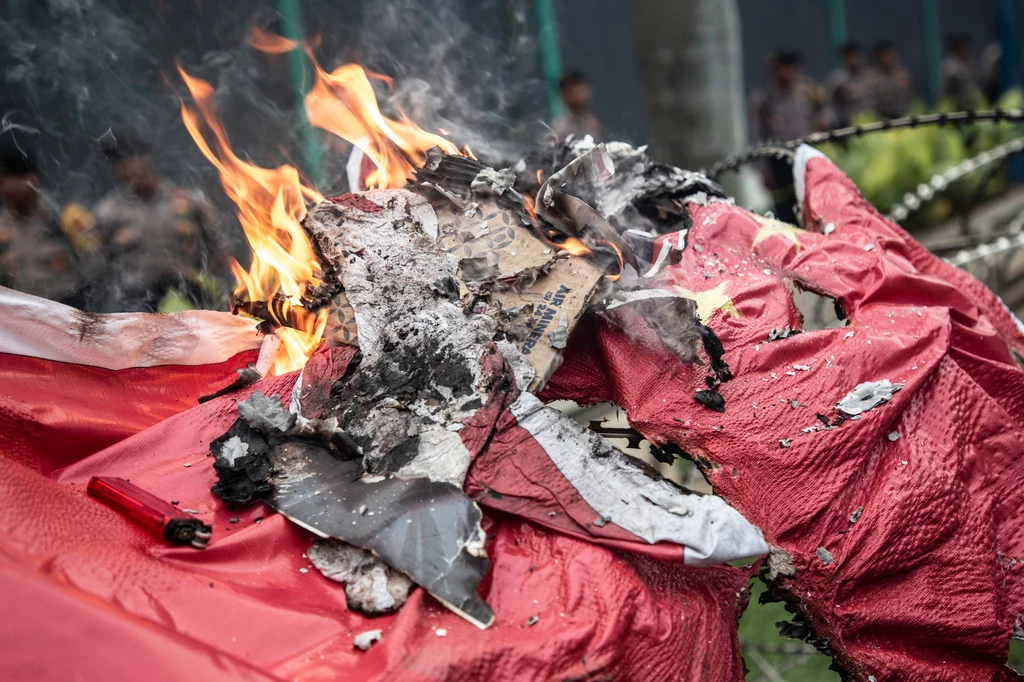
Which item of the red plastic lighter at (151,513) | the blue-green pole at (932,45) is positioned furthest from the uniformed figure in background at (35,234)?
the blue-green pole at (932,45)

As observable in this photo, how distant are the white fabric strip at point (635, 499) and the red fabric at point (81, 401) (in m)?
1.02

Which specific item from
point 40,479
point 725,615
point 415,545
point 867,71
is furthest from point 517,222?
point 867,71

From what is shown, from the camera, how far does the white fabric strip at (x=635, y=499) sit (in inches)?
65.8

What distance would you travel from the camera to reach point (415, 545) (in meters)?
1.63

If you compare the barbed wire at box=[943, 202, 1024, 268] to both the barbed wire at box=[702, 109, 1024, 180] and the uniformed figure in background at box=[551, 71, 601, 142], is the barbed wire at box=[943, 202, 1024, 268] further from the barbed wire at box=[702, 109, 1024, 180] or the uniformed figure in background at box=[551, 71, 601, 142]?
the uniformed figure in background at box=[551, 71, 601, 142]

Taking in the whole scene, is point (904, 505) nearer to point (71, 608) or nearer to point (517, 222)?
point (517, 222)

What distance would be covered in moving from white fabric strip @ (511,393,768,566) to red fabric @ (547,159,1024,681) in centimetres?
20

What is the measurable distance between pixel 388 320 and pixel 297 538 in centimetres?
59

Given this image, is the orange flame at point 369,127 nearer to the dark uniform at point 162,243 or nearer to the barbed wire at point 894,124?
the barbed wire at point 894,124

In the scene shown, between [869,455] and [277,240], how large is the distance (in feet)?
5.82

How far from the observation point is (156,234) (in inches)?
172

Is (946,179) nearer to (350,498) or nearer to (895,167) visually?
(350,498)

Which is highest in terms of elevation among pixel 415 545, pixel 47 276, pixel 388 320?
pixel 388 320

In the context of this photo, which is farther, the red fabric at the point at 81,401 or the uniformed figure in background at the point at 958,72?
the uniformed figure in background at the point at 958,72
